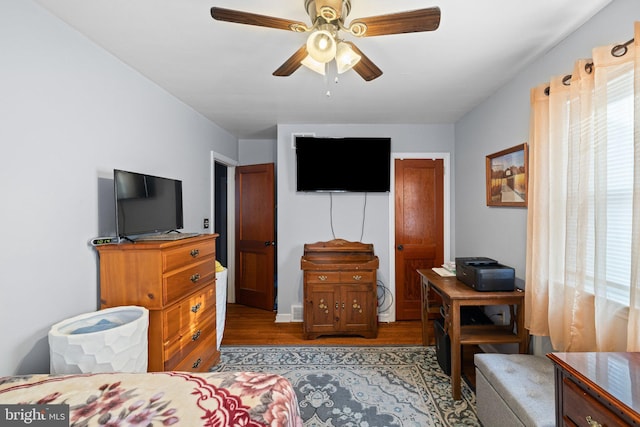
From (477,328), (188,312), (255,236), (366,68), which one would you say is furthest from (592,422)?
(255,236)

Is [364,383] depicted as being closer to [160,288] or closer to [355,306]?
[355,306]

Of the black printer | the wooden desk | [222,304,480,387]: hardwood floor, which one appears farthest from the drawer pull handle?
[222,304,480,387]: hardwood floor

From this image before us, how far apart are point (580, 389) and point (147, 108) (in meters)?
2.97

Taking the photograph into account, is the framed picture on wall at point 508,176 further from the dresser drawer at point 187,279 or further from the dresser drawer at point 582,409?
the dresser drawer at point 187,279

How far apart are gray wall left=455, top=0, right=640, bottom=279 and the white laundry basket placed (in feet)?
8.73

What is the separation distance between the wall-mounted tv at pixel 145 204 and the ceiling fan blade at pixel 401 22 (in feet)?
5.17

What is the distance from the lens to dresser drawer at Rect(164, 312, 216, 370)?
1.67m

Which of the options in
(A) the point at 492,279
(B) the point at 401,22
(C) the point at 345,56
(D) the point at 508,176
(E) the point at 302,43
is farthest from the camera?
(D) the point at 508,176

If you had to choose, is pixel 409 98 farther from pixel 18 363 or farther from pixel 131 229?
pixel 18 363

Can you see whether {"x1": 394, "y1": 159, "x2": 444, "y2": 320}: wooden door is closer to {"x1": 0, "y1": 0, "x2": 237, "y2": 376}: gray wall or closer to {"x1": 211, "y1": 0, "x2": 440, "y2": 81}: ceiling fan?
{"x1": 211, "y1": 0, "x2": 440, "y2": 81}: ceiling fan

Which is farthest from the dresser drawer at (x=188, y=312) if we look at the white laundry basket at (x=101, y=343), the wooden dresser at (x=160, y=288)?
the white laundry basket at (x=101, y=343)

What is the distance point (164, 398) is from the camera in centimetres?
95

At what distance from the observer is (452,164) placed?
330cm

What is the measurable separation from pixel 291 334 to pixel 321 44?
2.80 m
